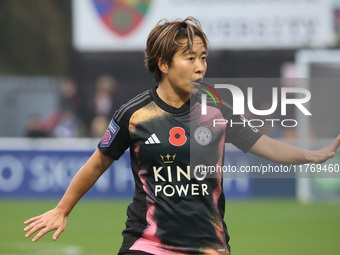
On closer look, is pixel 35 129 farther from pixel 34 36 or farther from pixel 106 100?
pixel 34 36

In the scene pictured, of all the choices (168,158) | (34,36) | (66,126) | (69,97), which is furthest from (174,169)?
(34,36)

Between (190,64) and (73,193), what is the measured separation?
107cm

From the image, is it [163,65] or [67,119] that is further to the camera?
[67,119]

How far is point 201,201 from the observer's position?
4.46 metres

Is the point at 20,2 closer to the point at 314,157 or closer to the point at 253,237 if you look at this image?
the point at 253,237

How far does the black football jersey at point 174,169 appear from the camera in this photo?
14.6ft

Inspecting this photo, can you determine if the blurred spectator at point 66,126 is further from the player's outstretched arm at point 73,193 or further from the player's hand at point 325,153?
the player's hand at point 325,153

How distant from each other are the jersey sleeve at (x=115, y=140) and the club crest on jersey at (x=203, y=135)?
1.35ft

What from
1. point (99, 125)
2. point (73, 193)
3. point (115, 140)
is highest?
point (115, 140)

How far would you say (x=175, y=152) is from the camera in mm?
4504

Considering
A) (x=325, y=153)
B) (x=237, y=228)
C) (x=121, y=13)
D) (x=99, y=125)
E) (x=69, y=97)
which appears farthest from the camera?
(x=121, y=13)

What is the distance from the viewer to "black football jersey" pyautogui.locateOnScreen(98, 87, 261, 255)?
14.6 feet

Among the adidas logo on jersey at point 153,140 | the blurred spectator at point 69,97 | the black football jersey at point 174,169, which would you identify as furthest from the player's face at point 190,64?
the blurred spectator at point 69,97

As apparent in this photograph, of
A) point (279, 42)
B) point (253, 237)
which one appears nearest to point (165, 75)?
point (253, 237)
